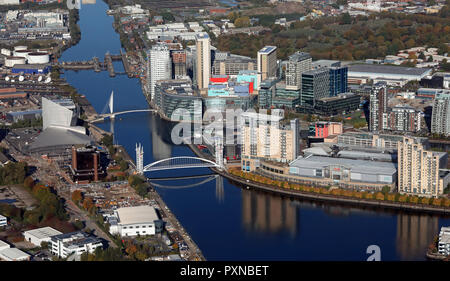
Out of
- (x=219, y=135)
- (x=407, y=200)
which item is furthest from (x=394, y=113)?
(x=407, y=200)

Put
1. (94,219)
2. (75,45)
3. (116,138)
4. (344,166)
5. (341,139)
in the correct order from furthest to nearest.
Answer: (75,45)
(116,138)
(341,139)
(344,166)
(94,219)

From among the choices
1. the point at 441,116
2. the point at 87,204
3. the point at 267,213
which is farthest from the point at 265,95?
the point at 87,204

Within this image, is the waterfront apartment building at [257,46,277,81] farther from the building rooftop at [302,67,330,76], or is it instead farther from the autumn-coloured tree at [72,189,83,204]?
the autumn-coloured tree at [72,189,83,204]

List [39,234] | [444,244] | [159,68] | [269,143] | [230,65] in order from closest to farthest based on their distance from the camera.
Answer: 1. [444,244]
2. [39,234]
3. [269,143]
4. [159,68]
5. [230,65]

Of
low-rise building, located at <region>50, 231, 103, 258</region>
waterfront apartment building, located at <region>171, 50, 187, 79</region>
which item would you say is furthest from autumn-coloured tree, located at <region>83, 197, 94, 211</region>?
waterfront apartment building, located at <region>171, 50, 187, 79</region>

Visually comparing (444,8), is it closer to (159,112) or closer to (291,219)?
(159,112)

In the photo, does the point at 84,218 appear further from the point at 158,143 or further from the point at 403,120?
the point at 403,120

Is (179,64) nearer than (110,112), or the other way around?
(110,112)
